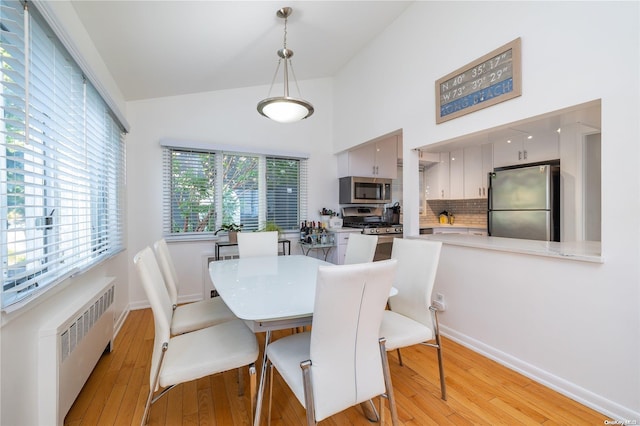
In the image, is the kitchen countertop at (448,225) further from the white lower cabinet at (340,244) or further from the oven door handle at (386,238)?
the white lower cabinet at (340,244)

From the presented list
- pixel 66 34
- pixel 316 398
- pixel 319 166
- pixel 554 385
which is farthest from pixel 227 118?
pixel 554 385

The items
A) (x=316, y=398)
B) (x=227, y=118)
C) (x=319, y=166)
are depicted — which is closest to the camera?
(x=316, y=398)

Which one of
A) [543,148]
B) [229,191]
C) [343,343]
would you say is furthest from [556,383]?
[229,191]

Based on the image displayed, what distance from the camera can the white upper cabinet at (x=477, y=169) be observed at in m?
4.16

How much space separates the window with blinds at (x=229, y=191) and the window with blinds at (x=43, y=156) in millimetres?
1027

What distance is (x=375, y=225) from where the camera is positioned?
4496 mm

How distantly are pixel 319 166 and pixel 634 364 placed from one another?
12.1 feet

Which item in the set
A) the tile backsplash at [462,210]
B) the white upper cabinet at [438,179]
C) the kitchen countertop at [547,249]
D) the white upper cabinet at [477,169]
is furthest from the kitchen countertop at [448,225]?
the kitchen countertop at [547,249]

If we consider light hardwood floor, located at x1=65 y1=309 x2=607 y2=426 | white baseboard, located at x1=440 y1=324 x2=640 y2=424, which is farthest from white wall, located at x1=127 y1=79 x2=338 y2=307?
white baseboard, located at x1=440 y1=324 x2=640 y2=424

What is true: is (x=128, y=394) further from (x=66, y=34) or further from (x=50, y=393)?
(x=66, y=34)

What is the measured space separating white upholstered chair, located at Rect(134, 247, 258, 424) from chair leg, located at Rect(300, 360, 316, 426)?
299 millimetres

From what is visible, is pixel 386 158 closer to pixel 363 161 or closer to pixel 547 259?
pixel 363 161

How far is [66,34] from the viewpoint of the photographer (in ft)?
4.92

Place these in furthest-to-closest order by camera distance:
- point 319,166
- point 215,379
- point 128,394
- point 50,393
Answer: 1. point 319,166
2. point 215,379
3. point 128,394
4. point 50,393
